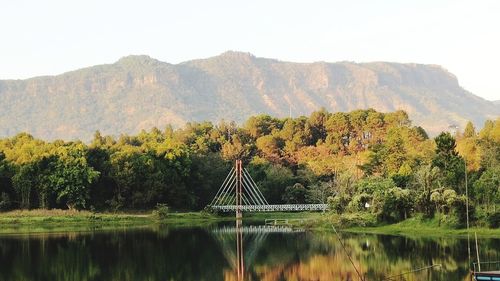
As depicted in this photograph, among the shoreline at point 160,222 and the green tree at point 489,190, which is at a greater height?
the green tree at point 489,190

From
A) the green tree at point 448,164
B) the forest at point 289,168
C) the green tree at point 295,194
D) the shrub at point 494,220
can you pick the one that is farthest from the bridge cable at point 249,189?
the shrub at point 494,220

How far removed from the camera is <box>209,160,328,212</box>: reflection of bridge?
65.5m

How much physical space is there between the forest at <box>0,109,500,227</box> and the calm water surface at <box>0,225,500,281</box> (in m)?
4.80

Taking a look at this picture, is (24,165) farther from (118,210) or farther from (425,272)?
(425,272)

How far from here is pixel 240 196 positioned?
6881 cm

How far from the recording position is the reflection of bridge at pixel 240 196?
65500 millimetres

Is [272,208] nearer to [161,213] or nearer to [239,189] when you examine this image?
[239,189]

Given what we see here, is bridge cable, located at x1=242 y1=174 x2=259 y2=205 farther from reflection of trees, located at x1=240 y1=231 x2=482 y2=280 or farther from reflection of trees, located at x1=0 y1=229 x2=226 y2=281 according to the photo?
reflection of trees, located at x1=240 y1=231 x2=482 y2=280

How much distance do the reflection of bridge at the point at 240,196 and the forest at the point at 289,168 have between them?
1.39m

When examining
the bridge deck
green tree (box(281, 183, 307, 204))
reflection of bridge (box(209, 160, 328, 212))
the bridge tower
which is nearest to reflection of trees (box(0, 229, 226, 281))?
the bridge deck

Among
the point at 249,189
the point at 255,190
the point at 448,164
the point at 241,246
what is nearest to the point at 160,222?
the point at 255,190

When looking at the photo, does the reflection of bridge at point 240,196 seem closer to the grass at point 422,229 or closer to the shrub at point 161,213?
the shrub at point 161,213

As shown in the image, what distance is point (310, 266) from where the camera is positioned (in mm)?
26609

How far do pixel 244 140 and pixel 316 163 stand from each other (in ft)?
46.7
